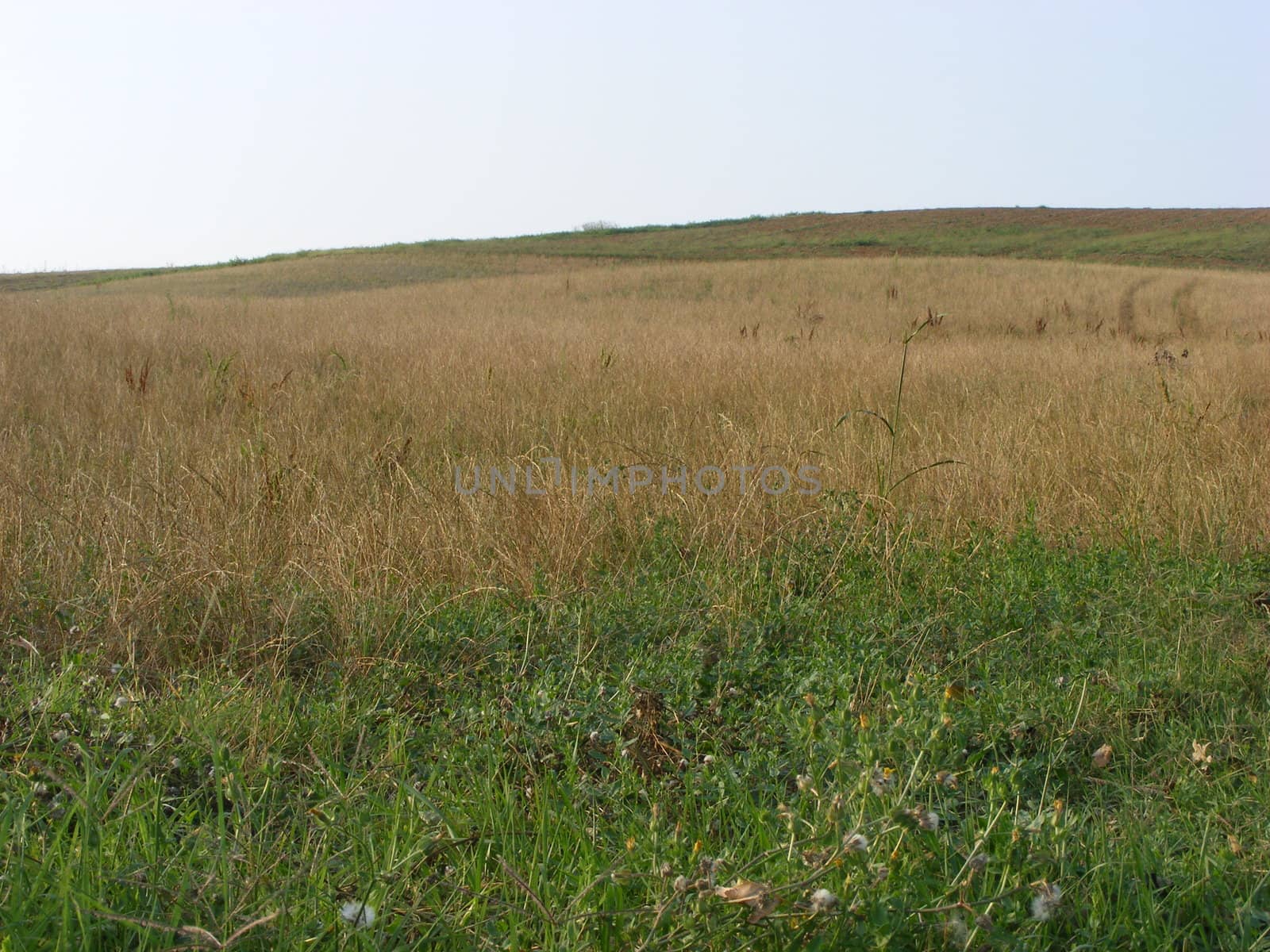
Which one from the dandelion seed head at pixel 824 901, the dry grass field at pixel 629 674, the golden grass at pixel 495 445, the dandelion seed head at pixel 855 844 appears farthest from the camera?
the golden grass at pixel 495 445

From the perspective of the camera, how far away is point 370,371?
7426mm

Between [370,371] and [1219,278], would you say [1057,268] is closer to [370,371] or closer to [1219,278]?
[1219,278]

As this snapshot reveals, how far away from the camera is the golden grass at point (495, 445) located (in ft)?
10.2

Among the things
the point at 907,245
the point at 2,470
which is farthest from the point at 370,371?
the point at 907,245

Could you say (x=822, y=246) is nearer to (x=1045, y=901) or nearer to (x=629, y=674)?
(x=629, y=674)

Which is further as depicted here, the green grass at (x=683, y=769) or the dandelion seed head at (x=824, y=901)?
the green grass at (x=683, y=769)

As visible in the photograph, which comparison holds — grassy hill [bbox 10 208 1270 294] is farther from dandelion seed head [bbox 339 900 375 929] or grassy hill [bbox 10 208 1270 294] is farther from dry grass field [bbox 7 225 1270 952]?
dandelion seed head [bbox 339 900 375 929]

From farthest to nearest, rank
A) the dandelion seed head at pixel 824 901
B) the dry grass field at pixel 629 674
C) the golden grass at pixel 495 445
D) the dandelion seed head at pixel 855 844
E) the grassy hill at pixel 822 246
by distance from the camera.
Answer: the grassy hill at pixel 822 246, the golden grass at pixel 495 445, the dry grass field at pixel 629 674, the dandelion seed head at pixel 855 844, the dandelion seed head at pixel 824 901

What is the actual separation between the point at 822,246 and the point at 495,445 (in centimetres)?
3516

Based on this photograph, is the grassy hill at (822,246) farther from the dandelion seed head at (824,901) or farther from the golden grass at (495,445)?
the dandelion seed head at (824,901)

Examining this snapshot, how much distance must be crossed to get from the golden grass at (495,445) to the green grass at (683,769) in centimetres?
35

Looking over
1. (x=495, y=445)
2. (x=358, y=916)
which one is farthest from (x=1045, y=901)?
(x=495, y=445)

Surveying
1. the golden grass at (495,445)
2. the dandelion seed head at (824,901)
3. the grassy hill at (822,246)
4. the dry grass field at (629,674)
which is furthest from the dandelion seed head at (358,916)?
the grassy hill at (822,246)

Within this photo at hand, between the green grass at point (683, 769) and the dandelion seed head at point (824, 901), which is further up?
the dandelion seed head at point (824, 901)
